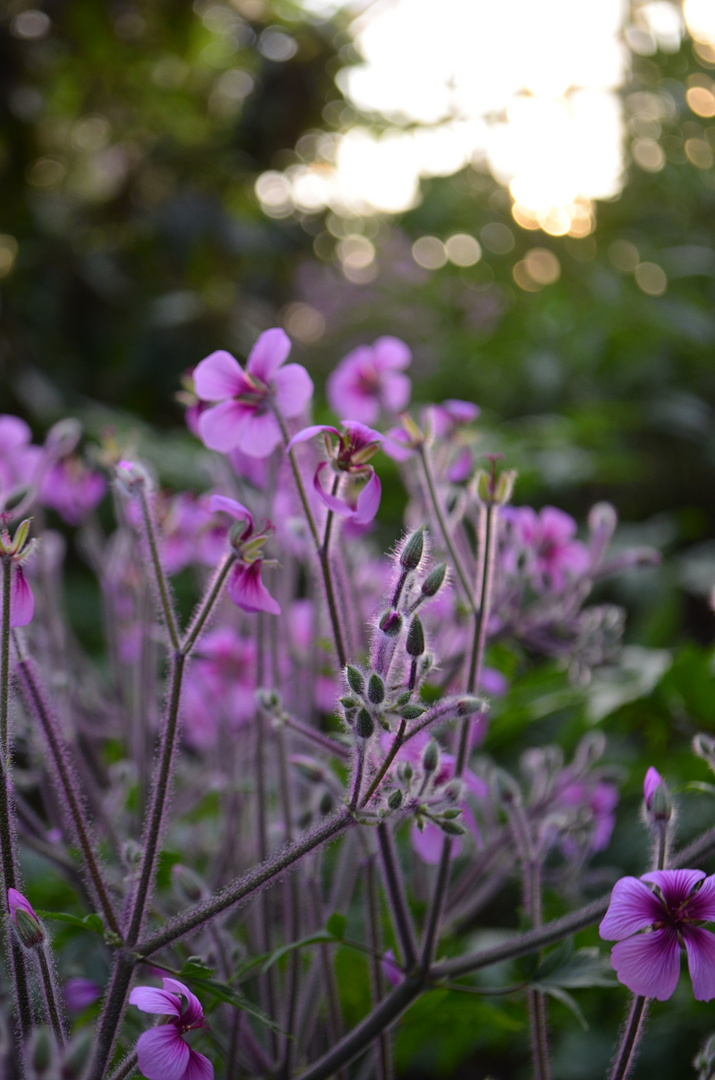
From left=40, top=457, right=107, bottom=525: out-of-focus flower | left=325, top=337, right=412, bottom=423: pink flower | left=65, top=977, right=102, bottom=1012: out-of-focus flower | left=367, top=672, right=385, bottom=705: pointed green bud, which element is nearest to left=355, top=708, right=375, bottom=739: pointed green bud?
left=367, top=672, right=385, bottom=705: pointed green bud

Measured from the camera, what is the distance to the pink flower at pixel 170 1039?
0.54 meters

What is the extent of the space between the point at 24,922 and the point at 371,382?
2.84 ft

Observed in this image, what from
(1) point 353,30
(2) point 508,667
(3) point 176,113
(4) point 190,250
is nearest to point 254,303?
(4) point 190,250

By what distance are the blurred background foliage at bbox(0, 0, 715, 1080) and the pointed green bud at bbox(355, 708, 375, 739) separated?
5.00 ft

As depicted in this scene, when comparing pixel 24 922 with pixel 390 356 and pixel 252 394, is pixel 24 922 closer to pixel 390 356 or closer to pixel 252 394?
pixel 252 394

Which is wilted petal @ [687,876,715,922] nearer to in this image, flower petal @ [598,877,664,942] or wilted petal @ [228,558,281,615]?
flower petal @ [598,877,664,942]

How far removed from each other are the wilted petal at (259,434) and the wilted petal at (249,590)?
0.18 m

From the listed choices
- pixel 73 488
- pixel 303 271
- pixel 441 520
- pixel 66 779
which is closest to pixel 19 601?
pixel 66 779

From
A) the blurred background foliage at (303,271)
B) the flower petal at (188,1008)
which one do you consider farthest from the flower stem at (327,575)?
the blurred background foliage at (303,271)

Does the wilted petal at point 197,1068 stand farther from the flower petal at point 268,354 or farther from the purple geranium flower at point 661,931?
the flower petal at point 268,354

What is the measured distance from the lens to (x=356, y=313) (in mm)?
6012

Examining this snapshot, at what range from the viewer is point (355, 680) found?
0.58m

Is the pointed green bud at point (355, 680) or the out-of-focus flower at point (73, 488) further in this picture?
the out-of-focus flower at point (73, 488)

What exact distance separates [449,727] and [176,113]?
5.62m
